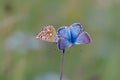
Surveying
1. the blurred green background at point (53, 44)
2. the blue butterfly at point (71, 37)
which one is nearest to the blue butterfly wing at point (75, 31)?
the blue butterfly at point (71, 37)

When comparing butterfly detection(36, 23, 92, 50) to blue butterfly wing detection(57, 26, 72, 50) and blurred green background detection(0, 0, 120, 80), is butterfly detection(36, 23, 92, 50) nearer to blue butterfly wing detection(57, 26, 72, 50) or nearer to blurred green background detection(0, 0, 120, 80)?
blue butterfly wing detection(57, 26, 72, 50)

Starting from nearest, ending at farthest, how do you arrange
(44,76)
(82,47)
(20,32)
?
(44,76), (20,32), (82,47)

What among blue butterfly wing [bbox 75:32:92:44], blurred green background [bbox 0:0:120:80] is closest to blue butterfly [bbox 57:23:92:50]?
blue butterfly wing [bbox 75:32:92:44]

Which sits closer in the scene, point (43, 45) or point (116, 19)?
point (43, 45)

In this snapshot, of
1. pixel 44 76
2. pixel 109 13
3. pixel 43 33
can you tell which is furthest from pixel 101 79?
pixel 109 13

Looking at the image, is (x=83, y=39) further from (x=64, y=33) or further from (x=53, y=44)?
(x=53, y=44)

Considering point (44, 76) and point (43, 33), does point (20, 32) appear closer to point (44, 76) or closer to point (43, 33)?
point (44, 76)

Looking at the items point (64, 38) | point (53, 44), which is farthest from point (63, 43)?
point (53, 44)
